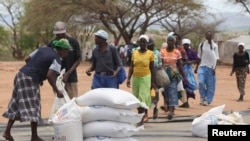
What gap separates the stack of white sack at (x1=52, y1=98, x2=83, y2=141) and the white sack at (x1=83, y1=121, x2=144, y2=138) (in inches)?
4.3

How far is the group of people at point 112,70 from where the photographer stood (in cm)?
755

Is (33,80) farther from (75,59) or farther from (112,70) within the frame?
(112,70)

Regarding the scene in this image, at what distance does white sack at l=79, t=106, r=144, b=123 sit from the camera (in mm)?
6734

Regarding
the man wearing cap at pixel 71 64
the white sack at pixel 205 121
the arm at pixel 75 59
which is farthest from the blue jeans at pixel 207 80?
the white sack at pixel 205 121

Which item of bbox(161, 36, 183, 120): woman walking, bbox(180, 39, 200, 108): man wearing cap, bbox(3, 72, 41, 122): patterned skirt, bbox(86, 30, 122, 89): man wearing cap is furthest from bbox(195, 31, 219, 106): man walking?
bbox(3, 72, 41, 122): patterned skirt

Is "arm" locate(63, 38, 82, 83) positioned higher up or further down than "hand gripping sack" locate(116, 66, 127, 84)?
higher up

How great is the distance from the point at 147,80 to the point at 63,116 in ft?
10.9

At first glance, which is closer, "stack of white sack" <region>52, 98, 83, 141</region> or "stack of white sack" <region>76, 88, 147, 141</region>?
"stack of white sack" <region>52, 98, 83, 141</region>

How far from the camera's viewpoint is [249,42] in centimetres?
4731

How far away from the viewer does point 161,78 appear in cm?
1027

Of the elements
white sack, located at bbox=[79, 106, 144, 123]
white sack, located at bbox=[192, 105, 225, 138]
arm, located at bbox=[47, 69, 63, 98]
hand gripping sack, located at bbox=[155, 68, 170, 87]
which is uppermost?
arm, located at bbox=[47, 69, 63, 98]

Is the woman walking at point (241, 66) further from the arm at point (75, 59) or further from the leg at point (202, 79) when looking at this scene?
the arm at point (75, 59)

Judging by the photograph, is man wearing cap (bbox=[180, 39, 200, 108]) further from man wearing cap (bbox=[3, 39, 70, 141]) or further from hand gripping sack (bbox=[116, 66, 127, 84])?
man wearing cap (bbox=[3, 39, 70, 141])

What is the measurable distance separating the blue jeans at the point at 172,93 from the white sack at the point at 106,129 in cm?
404
